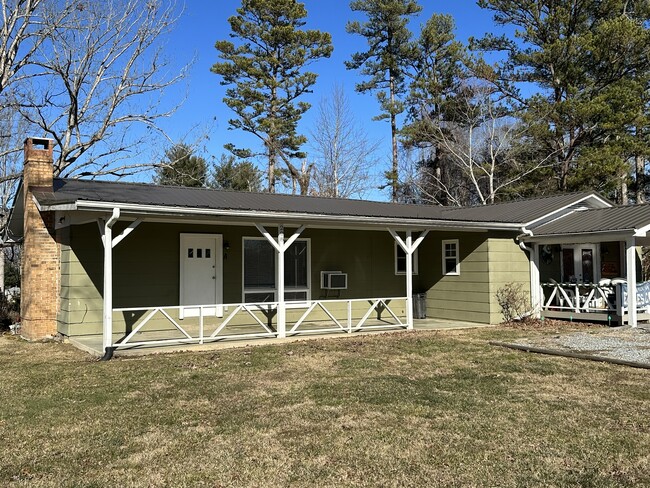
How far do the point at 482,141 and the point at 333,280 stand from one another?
16516 millimetres

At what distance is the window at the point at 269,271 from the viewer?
39.6ft

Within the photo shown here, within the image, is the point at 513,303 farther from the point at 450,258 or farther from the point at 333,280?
the point at 333,280

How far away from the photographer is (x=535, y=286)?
43.4 ft

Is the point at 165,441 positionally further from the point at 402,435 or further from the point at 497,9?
the point at 497,9

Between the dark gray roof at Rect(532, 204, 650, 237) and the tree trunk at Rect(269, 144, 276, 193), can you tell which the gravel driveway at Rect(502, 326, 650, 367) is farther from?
the tree trunk at Rect(269, 144, 276, 193)

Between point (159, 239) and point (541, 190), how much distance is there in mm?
18447

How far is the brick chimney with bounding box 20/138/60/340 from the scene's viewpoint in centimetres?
1038

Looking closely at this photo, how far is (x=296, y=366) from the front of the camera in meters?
7.74

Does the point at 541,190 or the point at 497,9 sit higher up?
the point at 497,9

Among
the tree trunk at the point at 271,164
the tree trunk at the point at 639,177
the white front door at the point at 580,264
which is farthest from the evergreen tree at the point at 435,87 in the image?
the white front door at the point at 580,264

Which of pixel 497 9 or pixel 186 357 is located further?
pixel 497 9

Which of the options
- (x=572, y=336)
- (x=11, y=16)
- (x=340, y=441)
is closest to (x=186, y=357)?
(x=340, y=441)

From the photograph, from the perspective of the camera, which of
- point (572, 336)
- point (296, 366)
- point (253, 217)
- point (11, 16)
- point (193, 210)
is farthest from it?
point (11, 16)

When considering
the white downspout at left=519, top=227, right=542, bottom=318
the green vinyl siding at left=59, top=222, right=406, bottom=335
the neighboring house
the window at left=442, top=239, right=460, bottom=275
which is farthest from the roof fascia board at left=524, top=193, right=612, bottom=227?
the green vinyl siding at left=59, top=222, right=406, bottom=335
